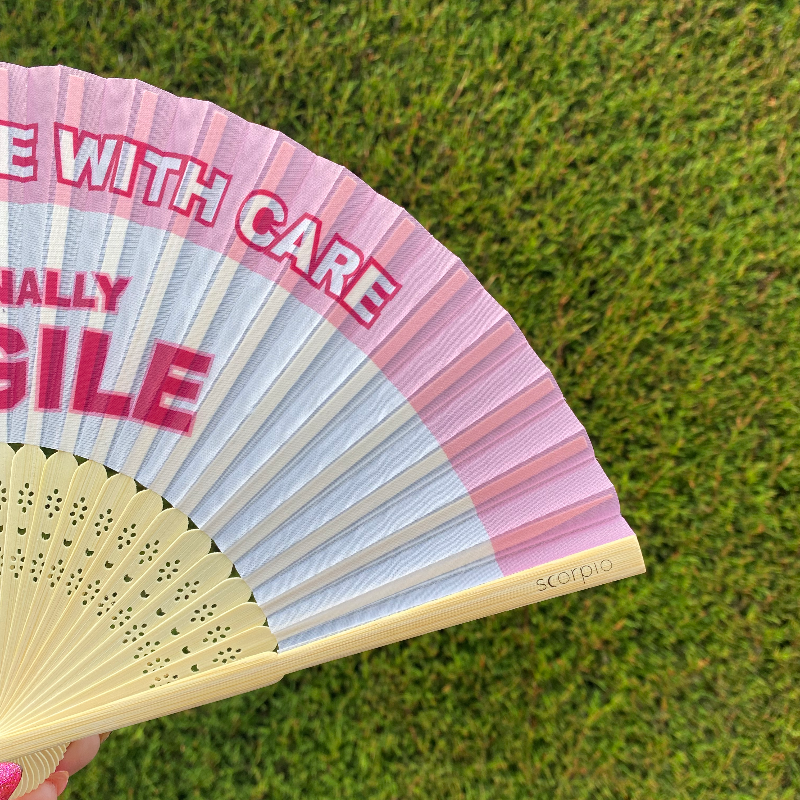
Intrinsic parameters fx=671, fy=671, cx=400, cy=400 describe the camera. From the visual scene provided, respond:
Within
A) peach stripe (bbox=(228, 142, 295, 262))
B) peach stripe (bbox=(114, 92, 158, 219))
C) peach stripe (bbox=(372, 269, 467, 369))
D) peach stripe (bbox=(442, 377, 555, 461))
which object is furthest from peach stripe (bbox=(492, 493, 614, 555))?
peach stripe (bbox=(114, 92, 158, 219))

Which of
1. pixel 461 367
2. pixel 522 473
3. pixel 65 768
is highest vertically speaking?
pixel 461 367

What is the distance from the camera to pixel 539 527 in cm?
88

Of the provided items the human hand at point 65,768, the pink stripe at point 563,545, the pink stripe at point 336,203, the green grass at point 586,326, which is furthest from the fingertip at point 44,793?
the pink stripe at point 336,203

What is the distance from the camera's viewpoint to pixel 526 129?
4.39ft

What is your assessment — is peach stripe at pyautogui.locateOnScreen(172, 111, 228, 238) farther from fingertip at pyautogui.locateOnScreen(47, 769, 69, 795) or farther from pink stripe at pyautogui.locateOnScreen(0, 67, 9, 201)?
fingertip at pyautogui.locateOnScreen(47, 769, 69, 795)

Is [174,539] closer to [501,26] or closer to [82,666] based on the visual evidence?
[82,666]

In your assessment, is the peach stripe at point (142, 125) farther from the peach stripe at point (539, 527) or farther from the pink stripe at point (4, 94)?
the peach stripe at point (539, 527)

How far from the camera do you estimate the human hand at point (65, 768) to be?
3.12ft

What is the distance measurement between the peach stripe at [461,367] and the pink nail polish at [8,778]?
2.26 ft

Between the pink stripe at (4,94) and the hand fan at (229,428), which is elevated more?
the pink stripe at (4,94)

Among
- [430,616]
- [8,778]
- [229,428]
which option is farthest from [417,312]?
[8,778]

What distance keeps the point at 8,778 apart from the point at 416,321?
78 centimetres

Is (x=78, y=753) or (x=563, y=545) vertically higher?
(x=563, y=545)

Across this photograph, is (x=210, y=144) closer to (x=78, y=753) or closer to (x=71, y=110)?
(x=71, y=110)
